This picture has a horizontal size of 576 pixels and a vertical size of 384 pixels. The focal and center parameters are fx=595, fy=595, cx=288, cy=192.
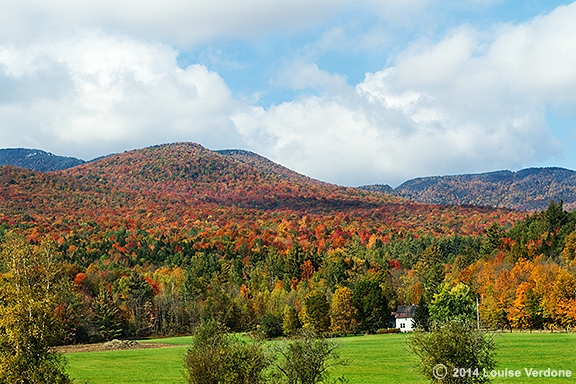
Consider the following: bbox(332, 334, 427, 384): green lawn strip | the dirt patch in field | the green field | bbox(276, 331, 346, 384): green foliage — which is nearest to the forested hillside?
the dirt patch in field

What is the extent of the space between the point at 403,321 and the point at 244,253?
6487cm

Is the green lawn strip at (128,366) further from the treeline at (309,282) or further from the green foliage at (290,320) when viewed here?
the green foliage at (290,320)

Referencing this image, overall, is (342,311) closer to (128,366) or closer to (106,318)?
(106,318)

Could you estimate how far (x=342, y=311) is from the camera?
102 meters

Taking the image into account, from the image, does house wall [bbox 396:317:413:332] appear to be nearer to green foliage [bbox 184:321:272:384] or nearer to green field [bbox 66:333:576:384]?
green field [bbox 66:333:576:384]

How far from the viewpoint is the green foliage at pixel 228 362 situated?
89.2 feet

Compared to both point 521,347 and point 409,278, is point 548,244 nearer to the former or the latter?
point 409,278

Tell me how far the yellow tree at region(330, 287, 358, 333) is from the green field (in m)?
25.8

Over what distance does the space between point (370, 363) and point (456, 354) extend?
1126 inches

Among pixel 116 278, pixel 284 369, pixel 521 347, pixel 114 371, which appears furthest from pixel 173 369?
pixel 116 278

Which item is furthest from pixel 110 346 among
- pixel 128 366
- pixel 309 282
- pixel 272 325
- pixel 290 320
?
pixel 309 282

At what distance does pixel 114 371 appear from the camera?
55.8 m

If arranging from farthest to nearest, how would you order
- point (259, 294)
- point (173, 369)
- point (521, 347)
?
point (259, 294) → point (521, 347) → point (173, 369)

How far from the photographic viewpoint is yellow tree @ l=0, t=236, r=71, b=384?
25.5 m
